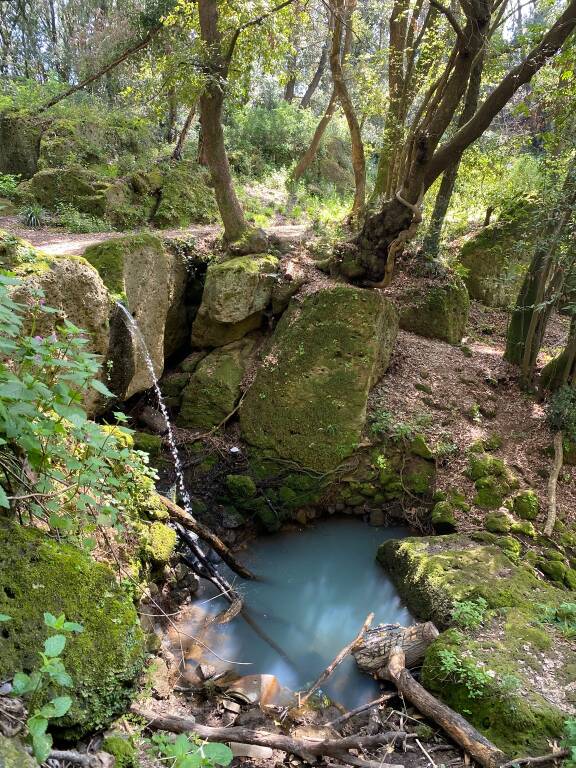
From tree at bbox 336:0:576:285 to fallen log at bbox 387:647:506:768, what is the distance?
5766 mm

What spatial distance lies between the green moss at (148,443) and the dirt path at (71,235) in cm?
252

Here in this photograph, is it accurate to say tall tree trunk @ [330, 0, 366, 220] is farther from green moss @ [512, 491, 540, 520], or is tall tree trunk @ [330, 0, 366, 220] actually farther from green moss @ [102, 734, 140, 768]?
green moss @ [102, 734, 140, 768]

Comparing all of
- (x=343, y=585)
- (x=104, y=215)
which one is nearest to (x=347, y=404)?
(x=343, y=585)

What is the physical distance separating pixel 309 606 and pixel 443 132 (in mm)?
6965

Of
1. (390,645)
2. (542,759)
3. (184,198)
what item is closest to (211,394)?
(390,645)

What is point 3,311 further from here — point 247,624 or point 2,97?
point 2,97

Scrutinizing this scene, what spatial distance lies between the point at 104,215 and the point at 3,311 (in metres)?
8.20

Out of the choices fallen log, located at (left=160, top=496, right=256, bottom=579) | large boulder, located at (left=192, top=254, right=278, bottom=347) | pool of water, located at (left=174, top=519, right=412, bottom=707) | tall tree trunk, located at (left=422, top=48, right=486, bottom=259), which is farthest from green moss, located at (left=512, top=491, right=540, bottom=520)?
tall tree trunk, located at (left=422, top=48, right=486, bottom=259)

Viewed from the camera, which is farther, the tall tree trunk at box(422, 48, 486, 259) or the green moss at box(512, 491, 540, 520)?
the tall tree trunk at box(422, 48, 486, 259)

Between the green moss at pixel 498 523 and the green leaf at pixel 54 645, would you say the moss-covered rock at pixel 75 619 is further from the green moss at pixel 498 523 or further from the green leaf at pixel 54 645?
the green moss at pixel 498 523

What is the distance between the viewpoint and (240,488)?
684 centimetres

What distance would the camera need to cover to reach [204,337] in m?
8.28

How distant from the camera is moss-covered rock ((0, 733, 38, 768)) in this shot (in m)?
1.57

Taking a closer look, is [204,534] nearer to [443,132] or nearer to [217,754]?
[217,754]
